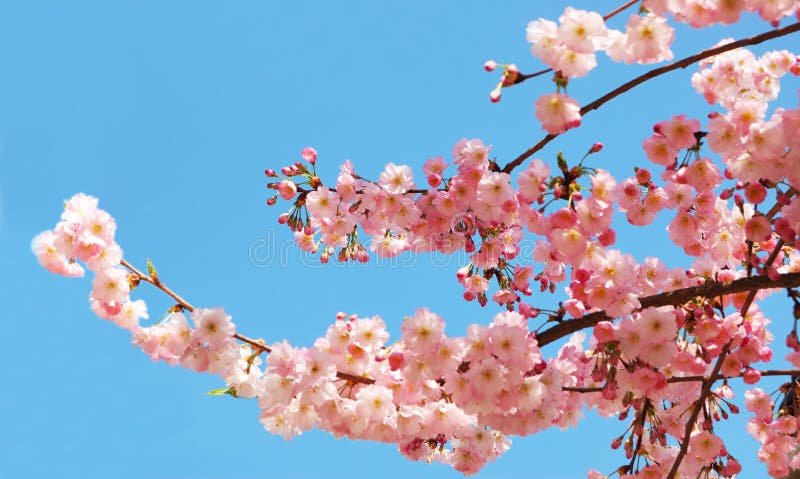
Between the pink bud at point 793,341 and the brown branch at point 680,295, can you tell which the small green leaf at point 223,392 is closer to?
the brown branch at point 680,295

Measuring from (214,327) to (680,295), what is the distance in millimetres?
2160

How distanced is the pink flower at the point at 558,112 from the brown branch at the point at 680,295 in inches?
35.4

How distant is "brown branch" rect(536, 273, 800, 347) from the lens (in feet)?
10.9

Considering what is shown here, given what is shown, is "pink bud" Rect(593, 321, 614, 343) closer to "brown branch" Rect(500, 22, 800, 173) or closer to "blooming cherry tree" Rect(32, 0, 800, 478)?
"blooming cherry tree" Rect(32, 0, 800, 478)

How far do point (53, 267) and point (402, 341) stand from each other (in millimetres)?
1650

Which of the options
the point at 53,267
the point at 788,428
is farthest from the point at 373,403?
the point at 788,428

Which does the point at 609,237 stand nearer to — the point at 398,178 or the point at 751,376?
the point at 751,376

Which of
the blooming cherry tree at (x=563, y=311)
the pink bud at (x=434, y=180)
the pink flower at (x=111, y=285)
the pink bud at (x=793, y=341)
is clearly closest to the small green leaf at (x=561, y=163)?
the blooming cherry tree at (x=563, y=311)

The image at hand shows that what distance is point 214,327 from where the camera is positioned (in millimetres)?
3180

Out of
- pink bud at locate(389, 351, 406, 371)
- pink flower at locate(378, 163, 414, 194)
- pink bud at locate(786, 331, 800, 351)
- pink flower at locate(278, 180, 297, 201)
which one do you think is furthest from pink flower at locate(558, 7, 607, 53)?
pink flower at locate(278, 180, 297, 201)

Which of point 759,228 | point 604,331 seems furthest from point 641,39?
point 604,331

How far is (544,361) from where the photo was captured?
3.45m

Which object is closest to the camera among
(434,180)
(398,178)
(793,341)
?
(793,341)

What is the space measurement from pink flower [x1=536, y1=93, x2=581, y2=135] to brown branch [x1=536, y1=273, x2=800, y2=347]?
90 cm
